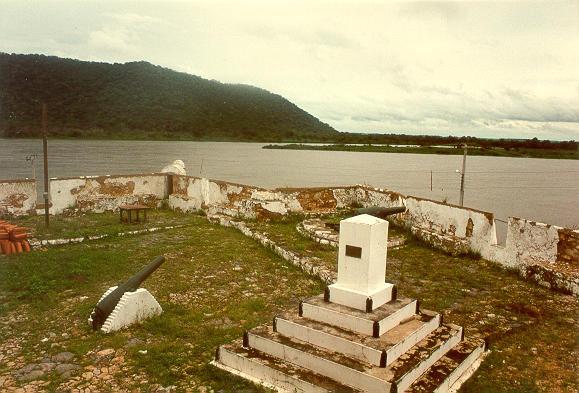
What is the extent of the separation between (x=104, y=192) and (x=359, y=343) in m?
11.9

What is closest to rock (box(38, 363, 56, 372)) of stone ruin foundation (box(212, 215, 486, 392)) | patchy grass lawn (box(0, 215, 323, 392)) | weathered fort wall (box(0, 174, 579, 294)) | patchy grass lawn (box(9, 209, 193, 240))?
patchy grass lawn (box(0, 215, 323, 392))

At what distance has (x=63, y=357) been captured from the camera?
17.3 ft

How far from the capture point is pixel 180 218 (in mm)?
13953

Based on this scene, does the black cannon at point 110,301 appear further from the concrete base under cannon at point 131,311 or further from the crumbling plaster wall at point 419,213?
the crumbling plaster wall at point 419,213

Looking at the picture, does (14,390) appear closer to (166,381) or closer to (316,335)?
(166,381)

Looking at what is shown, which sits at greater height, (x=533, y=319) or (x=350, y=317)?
(x=350, y=317)

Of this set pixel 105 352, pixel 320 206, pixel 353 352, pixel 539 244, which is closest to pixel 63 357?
pixel 105 352

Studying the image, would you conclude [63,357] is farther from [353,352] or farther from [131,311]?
[353,352]

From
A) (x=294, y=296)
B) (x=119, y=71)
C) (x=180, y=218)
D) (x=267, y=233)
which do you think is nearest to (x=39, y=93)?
(x=119, y=71)

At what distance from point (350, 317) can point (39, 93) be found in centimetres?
5978

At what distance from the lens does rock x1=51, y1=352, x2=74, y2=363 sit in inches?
205

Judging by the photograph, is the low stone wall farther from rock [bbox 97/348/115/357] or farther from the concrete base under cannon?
rock [bbox 97/348/115/357]

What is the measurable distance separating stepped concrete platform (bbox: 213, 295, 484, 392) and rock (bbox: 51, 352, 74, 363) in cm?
160

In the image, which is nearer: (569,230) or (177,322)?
(177,322)
